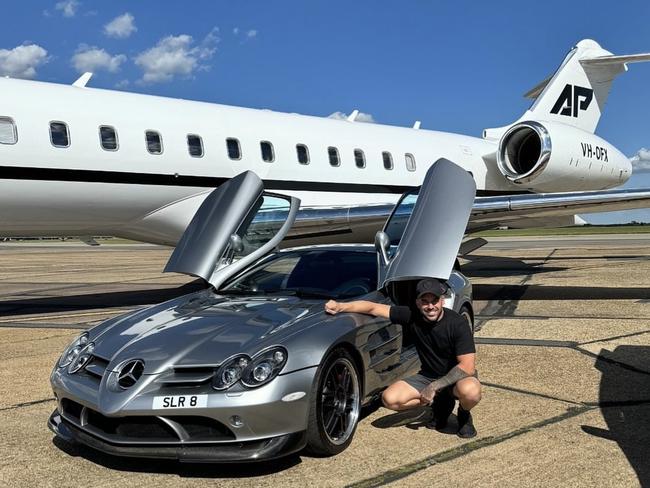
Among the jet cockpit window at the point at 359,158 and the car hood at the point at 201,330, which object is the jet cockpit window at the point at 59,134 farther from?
the jet cockpit window at the point at 359,158

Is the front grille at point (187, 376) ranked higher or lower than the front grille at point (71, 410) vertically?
higher

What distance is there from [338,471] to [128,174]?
7.83 m

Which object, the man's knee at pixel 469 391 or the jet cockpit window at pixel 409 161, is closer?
the man's knee at pixel 469 391

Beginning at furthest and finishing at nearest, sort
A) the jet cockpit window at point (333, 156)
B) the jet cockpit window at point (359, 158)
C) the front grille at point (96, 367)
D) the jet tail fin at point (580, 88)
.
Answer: the jet tail fin at point (580, 88) → the jet cockpit window at point (359, 158) → the jet cockpit window at point (333, 156) → the front grille at point (96, 367)

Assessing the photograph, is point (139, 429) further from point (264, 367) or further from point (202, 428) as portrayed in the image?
point (264, 367)

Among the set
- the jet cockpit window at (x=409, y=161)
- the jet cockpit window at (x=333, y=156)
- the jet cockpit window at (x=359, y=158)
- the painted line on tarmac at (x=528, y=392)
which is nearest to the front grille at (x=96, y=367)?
the painted line on tarmac at (x=528, y=392)

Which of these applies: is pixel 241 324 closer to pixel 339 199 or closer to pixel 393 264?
pixel 393 264

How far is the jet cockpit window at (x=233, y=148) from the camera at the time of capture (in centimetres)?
1245

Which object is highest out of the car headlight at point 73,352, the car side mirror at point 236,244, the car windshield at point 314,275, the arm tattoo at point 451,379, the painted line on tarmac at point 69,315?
the car side mirror at point 236,244

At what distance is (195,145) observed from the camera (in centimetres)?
1191

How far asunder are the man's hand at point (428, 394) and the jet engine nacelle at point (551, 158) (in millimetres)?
12261

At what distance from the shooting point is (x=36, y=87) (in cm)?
1045

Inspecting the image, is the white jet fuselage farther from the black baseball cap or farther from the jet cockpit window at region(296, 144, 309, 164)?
the black baseball cap

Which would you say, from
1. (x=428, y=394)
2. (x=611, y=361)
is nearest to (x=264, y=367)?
(x=428, y=394)
